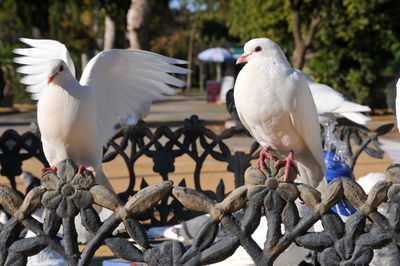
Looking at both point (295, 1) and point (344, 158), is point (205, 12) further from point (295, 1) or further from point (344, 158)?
point (344, 158)

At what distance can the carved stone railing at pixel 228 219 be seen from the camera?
7.18 feet

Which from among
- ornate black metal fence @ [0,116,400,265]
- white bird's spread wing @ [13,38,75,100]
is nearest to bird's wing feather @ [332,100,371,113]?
white bird's spread wing @ [13,38,75,100]

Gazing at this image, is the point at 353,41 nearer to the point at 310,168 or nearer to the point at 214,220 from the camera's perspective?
the point at 310,168

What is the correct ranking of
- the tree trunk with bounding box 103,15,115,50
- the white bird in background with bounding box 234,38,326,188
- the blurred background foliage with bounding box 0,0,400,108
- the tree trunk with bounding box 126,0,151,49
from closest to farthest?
the white bird in background with bounding box 234,38,326,188 → the tree trunk with bounding box 126,0,151,49 → the tree trunk with bounding box 103,15,115,50 → the blurred background foliage with bounding box 0,0,400,108

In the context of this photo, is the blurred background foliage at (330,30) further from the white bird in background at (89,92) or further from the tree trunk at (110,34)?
the white bird in background at (89,92)

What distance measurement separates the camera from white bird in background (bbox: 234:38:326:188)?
11.2 ft

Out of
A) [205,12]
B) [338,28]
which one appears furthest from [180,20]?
[338,28]

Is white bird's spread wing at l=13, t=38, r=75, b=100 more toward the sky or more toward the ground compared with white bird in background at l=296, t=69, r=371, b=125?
more toward the sky

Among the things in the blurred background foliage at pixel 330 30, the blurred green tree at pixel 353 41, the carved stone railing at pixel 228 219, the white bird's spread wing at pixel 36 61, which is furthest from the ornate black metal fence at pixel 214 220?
the blurred green tree at pixel 353 41

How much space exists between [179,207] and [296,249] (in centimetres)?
177

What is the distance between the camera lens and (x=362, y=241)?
2188 millimetres

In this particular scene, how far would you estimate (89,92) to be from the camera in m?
4.01

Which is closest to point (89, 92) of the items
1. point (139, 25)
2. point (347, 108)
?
point (347, 108)

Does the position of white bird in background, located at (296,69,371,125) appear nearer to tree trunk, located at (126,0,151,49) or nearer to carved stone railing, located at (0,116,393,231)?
carved stone railing, located at (0,116,393,231)
